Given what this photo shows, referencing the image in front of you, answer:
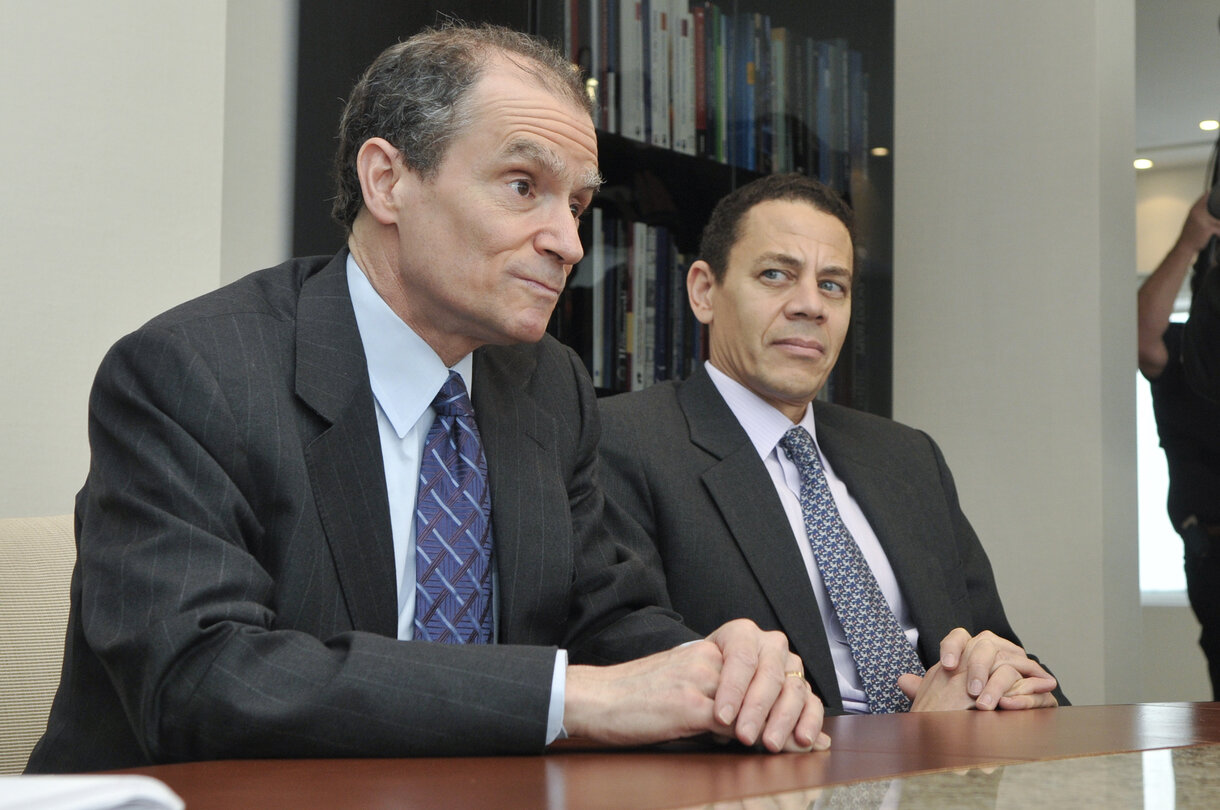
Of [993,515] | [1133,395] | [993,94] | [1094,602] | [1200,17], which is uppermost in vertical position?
[1200,17]

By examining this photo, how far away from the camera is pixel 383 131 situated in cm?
150

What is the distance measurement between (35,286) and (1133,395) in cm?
241

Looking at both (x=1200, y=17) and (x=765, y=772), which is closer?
(x=765, y=772)

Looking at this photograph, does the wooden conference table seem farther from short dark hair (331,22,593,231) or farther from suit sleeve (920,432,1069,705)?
suit sleeve (920,432,1069,705)

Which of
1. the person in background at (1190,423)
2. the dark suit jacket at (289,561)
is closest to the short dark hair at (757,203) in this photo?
the dark suit jacket at (289,561)

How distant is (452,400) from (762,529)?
28.3 inches

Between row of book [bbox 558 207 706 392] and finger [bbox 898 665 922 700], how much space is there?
2.96 ft

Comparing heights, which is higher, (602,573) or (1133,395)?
(1133,395)

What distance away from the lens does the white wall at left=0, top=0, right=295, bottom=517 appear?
1.72 metres

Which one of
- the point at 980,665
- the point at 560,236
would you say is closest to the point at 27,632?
the point at 560,236

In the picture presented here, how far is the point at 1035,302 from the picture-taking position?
3.00 m

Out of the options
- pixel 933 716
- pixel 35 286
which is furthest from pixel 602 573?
pixel 35 286

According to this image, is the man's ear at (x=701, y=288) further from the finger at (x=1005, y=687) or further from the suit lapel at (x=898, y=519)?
the finger at (x=1005, y=687)

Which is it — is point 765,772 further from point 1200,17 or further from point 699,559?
point 1200,17
